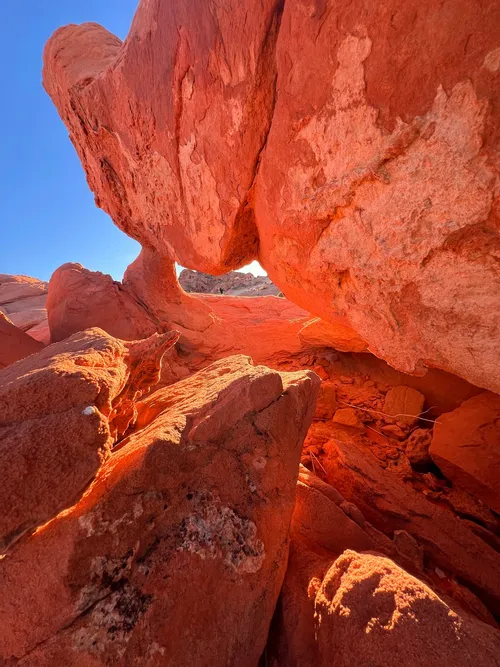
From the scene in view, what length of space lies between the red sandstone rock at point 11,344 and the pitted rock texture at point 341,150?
2.37 meters

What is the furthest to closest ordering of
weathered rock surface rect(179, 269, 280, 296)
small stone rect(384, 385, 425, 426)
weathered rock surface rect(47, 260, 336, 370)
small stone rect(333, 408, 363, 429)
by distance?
weathered rock surface rect(179, 269, 280, 296) → weathered rock surface rect(47, 260, 336, 370) → small stone rect(333, 408, 363, 429) → small stone rect(384, 385, 425, 426)

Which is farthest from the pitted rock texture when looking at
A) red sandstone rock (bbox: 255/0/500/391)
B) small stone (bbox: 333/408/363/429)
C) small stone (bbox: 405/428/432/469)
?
small stone (bbox: 333/408/363/429)

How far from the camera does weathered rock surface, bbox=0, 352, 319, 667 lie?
99 cm

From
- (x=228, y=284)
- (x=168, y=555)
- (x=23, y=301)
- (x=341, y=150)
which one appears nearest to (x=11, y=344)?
(x=168, y=555)

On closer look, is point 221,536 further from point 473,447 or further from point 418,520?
point 473,447

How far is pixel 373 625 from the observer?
1.05m

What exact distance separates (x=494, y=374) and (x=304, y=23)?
2.21 metres

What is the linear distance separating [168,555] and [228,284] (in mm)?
13119

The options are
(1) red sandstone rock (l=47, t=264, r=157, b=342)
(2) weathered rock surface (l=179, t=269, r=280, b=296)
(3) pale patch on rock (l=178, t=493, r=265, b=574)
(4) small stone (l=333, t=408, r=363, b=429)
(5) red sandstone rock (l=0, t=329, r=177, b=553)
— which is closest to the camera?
(5) red sandstone rock (l=0, t=329, r=177, b=553)

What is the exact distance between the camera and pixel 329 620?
116 centimetres

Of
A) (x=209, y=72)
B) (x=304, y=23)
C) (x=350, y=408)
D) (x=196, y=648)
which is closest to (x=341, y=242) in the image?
(x=304, y=23)

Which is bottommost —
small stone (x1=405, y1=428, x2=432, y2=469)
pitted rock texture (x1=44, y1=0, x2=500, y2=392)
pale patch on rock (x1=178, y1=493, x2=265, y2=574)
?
small stone (x1=405, y1=428, x2=432, y2=469)

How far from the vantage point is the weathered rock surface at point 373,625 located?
0.96 metres

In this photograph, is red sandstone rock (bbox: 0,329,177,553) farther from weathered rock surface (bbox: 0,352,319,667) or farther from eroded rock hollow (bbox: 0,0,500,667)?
weathered rock surface (bbox: 0,352,319,667)
